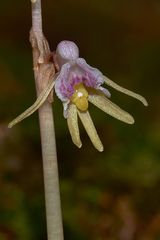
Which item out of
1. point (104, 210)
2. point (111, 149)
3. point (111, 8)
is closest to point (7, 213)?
point (104, 210)

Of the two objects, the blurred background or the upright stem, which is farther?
the blurred background

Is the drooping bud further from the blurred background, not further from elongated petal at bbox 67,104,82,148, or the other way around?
the blurred background

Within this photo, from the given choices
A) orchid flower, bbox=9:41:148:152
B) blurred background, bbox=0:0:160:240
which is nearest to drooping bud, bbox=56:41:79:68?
orchid flower, bbox=9:41:148:152

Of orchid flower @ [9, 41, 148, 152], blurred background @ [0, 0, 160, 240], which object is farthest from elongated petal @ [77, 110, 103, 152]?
blurred background @ [0, 0, 160, 240]

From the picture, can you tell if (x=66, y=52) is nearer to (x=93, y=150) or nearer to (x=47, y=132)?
(x=47, y=132)

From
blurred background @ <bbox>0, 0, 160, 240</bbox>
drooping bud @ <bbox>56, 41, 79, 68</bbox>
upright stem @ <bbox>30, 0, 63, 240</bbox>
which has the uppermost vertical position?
drooping bud @ <bbox>56, 41, 79, 68</bbox>

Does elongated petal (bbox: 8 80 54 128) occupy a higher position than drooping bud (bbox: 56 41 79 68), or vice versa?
drooping bud (bbox: 56 41 79 68)

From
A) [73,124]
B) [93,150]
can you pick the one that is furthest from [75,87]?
[93,150]

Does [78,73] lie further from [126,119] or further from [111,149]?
[111,149]
